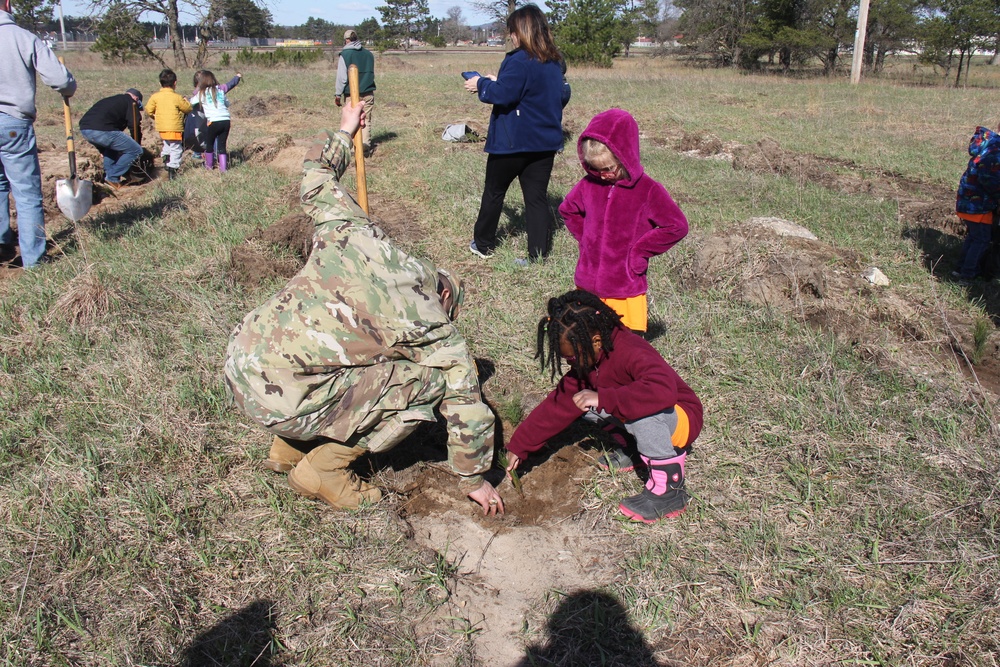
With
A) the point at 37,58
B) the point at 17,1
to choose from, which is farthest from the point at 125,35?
the point at 37,58

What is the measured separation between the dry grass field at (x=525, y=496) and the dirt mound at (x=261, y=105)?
333 inches

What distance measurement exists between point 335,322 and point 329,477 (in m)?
0.71

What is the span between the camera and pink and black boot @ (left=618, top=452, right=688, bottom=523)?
2662 millimetres

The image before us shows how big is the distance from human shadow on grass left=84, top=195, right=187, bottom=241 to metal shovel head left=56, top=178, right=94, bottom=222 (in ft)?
0.89

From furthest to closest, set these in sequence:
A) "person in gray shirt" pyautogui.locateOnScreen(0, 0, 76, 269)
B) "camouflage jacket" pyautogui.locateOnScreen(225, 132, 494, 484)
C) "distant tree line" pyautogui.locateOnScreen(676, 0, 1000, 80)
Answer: "distant tree line" pyautogui.locateOnScreen(676, 0, 1000, 80) < "person in gray shirt" pyautogui.locateOnScreen(0, 0, 76, 269) < "camouflage jacket" pyautogui.locateOnScreen(225, 132, 494, 484)

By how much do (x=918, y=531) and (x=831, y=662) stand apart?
0.69 m

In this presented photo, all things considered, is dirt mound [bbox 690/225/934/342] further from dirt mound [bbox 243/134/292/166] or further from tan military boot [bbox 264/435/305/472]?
dirt mound [bbox 243/134/292/166]

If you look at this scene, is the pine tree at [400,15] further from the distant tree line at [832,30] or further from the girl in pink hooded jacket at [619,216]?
the girl in pink hooded jacket at [619,216]

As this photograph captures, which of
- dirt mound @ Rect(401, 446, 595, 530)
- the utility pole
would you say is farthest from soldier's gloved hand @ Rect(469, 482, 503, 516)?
the utility pole

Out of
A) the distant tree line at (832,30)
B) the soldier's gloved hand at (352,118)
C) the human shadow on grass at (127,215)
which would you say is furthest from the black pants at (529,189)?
the distant tree line at (832,30)

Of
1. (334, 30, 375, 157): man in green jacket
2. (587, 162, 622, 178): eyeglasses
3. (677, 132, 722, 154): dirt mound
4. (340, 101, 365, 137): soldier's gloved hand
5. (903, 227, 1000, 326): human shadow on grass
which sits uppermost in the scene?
(334, 30, 375, 157): man in green jacket

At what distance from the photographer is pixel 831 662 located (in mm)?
2066

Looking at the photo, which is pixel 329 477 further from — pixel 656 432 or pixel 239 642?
pixel 656 432

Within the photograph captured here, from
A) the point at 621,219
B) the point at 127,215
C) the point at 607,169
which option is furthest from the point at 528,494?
the point at 127,215
